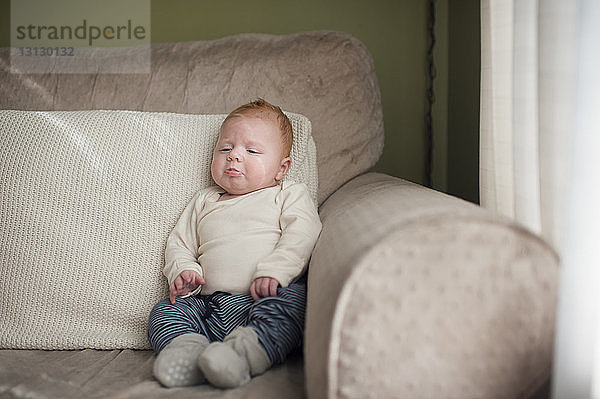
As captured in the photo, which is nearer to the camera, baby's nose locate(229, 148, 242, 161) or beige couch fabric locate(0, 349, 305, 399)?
beige couch fabric locate(0, 349, 305, 399)

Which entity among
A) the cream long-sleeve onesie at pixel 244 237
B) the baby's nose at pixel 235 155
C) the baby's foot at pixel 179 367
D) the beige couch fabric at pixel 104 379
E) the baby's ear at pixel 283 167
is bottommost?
the beige couch fabric at pixel 104 379

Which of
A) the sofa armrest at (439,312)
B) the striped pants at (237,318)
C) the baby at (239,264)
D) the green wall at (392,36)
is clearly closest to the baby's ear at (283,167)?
the baby at (239,264)

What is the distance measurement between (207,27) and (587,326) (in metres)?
1.54

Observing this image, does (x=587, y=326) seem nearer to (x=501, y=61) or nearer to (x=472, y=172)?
(x=501, y=61)

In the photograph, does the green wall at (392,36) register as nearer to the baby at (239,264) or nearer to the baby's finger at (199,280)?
the baby at (239,264)

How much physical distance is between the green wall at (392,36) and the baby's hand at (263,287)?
36.8 inches

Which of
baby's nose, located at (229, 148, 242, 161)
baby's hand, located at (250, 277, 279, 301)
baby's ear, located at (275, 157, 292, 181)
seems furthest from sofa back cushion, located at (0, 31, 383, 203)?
baby's hand, located at (250, 277, 279, 301)

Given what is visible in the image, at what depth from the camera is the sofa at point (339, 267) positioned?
730 mm

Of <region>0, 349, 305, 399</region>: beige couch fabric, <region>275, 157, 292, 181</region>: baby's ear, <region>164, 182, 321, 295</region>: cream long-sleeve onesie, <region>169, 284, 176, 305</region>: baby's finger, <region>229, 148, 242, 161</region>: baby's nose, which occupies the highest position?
<region>229, 148, 242, 161</region>: baby's nose

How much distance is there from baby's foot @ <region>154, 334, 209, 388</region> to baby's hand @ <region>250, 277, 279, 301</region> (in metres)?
0.16

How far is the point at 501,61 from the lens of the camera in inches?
41.6

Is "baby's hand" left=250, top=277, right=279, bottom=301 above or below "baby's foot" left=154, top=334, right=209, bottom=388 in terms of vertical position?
above

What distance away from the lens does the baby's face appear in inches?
48.5

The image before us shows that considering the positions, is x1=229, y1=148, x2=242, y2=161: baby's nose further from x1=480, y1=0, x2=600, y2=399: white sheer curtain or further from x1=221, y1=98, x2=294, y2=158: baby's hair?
x1=480, y1=0, x2=600, y2=399: white sheer curtain
